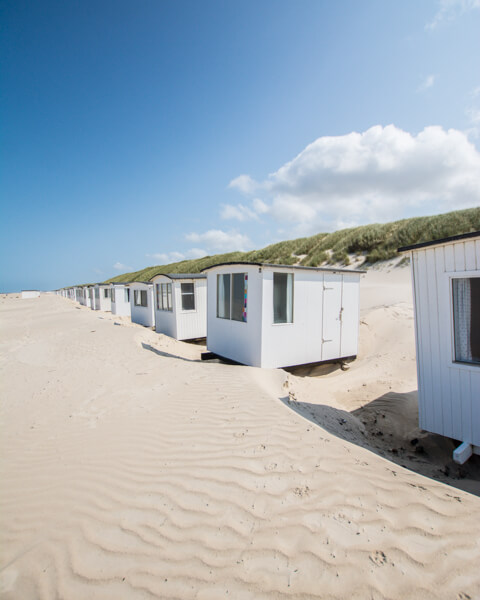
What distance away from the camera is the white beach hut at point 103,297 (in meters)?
29.5

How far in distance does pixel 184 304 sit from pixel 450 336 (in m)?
10.6

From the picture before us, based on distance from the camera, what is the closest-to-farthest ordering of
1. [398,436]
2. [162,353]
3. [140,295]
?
1. [398,436]
2. [162,353]
3. [140,295]

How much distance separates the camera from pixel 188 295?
1334cm

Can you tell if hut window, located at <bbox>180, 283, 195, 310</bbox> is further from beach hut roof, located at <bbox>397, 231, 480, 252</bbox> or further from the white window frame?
the white window frame

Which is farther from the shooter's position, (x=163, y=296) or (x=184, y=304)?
(x=163, y=296)

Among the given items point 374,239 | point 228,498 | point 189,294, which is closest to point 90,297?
point 189,294

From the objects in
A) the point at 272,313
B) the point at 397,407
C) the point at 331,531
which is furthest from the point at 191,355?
the point at 331,531

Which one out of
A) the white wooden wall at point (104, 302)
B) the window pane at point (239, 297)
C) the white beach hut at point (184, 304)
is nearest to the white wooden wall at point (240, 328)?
the window pane at point (239, 297)

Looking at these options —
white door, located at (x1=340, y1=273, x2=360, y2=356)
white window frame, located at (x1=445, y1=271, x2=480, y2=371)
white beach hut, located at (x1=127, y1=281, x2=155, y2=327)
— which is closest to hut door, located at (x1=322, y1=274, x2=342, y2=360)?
white door, located at (x1=340, y1=273, x2=360, y2=356)

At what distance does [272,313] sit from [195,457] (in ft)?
15.1

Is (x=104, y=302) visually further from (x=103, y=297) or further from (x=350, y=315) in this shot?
(x=350, y=315)

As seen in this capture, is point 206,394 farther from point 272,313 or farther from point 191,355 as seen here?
point 191,355

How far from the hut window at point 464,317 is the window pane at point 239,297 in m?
4.86

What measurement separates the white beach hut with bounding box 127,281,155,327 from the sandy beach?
11.1 m
